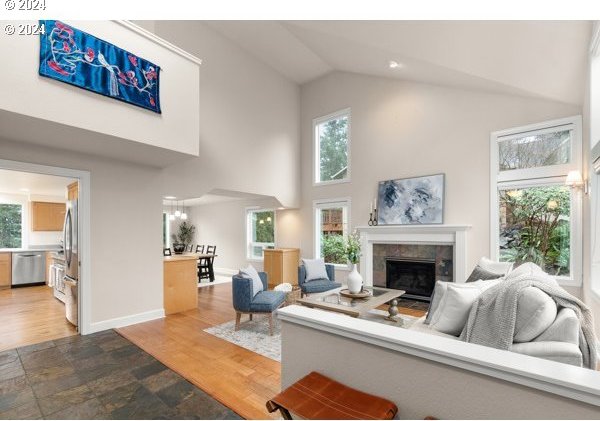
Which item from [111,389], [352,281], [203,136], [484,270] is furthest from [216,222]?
[484,270]

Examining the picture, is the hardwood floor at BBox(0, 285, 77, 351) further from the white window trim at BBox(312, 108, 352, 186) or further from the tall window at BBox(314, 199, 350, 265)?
the white window trim at BBox(312, 108, 352, 186)

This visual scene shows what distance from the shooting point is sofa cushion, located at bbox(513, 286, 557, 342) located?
1675mm

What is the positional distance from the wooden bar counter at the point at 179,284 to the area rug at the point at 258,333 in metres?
1.10

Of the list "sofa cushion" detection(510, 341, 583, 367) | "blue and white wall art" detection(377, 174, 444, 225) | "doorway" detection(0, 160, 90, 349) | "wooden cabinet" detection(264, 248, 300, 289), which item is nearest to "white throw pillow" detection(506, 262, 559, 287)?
"sofa cushion" detection(510, 341, 583, 367)

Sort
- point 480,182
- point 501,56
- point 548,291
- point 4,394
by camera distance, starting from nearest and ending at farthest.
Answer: point 548,291
point 4,394
point 501,56
point 480,182

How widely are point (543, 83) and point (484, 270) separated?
263 centimetres

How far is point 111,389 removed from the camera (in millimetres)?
2516

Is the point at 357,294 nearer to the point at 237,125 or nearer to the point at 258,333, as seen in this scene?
the point at 258,333

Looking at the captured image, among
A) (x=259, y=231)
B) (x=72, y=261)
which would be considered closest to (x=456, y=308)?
(x=72, y=261)

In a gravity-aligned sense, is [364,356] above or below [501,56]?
below

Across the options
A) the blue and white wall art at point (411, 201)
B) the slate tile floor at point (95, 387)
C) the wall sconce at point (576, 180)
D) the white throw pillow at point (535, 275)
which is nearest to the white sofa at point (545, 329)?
the white throw pillow at point (535, 275)

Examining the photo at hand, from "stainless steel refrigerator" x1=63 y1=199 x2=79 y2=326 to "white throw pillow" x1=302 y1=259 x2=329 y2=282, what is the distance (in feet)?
10.8

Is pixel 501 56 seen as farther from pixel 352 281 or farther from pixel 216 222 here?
pixel 216 222

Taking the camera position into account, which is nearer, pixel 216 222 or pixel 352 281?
pixel 352 281
